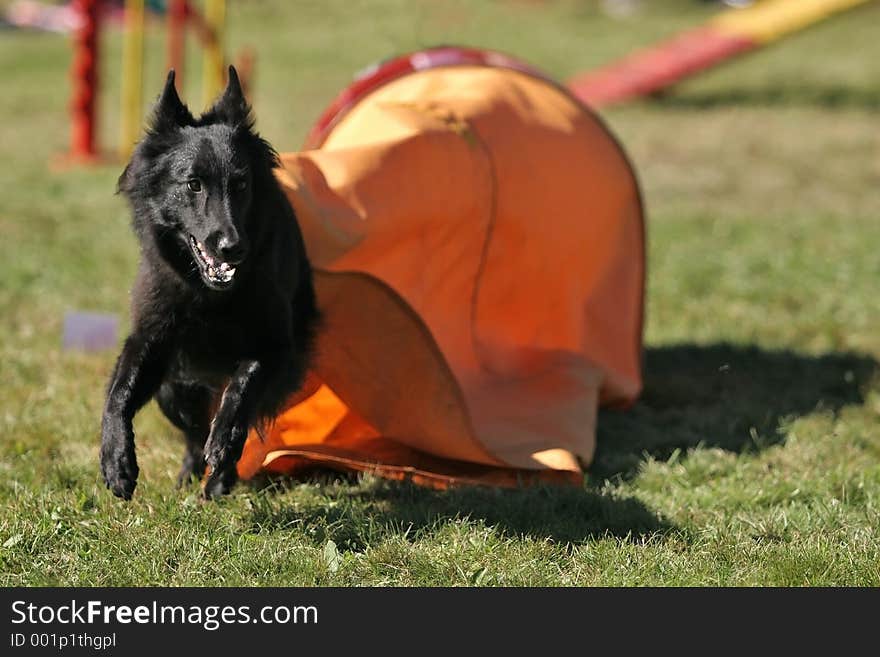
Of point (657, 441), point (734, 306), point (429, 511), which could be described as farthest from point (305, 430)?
point (734, 306)

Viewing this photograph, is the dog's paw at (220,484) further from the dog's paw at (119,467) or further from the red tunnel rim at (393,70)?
the red tunnel rim at (393,70)

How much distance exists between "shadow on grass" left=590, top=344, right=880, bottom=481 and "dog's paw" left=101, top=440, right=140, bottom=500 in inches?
78.2

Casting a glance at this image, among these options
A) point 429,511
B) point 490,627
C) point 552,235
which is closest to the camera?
point 490,627

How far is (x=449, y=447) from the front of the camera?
5074 mm

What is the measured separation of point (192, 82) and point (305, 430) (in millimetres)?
13553

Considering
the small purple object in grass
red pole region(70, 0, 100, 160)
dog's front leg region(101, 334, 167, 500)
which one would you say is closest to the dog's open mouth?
dog's front leg region(101, 334, 167, 500)

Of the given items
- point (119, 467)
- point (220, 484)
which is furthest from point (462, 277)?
point (119, 467)

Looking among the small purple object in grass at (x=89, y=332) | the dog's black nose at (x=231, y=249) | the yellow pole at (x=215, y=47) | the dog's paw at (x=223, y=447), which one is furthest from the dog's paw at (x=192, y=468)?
the yellow pole at (x=215, y=47)

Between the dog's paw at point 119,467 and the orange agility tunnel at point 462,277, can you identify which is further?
the orange agility tunnel at point 462,277

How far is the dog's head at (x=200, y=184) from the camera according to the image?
4.02 m

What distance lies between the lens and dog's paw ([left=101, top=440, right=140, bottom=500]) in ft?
13.5

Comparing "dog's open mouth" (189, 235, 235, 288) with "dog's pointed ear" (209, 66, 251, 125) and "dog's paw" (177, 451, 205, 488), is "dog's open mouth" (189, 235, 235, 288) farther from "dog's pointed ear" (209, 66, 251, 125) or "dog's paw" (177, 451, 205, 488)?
"dog's paw" (177, 451, 205, 488)

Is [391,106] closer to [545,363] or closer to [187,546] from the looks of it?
[545,363]

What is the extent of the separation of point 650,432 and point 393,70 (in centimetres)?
246
